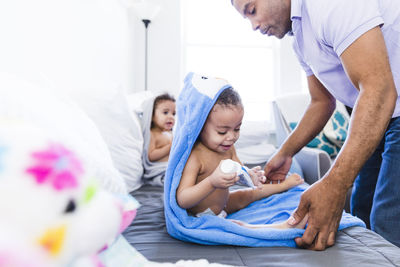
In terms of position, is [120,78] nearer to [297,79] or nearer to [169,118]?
[169,118]

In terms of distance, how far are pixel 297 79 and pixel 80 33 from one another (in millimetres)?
2785

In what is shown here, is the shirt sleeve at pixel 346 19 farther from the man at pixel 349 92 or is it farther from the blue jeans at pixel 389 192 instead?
the blue jeans at pixel 389 192

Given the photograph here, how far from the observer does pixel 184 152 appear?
980mm

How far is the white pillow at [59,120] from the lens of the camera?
30 centimetres

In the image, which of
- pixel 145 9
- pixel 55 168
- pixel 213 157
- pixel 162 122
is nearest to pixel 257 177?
pixel 213 157

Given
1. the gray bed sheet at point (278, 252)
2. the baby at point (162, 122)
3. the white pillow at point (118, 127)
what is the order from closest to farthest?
the gray bed sheet at point (278, 252) → the white pillow at point (118, 127) → the baby at point (162, 122)

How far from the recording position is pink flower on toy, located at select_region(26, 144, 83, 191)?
24 centimetres

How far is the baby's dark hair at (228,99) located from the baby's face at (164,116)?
1012mm

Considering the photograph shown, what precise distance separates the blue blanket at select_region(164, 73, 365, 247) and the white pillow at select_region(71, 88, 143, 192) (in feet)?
1.19

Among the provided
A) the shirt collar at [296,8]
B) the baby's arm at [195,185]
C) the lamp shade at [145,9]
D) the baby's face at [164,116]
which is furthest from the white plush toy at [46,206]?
the lamp shade at [145,9]

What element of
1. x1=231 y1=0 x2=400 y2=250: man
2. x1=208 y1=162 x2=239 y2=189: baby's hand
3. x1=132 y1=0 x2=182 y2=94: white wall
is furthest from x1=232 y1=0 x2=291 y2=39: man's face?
x1=132 y1=0 x2=182 y2=94: white wall

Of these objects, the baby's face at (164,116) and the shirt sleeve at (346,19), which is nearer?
the shirt sleeve at (346,19)

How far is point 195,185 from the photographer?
92 centimetres

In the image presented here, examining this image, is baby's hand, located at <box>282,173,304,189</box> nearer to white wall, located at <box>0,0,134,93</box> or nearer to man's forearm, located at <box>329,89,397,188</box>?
man's forearm, located at <box>329,89,397,188</box>
